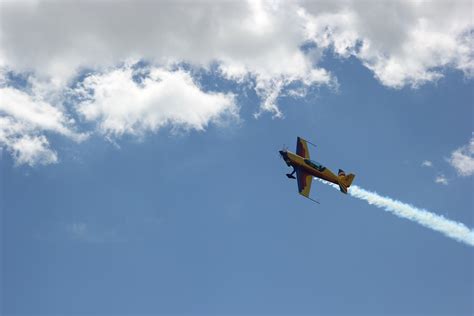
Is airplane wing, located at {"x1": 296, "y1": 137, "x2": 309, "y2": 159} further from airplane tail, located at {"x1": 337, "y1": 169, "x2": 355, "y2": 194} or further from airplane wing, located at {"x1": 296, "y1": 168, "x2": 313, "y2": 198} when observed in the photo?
airplane tail, located at {"x1": 337, "y1": 169, "x2": 355, "y2": 194}

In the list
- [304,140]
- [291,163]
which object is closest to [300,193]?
[291,163]

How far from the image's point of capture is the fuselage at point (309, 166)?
8412 centimetres

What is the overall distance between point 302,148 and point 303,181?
23.1ft

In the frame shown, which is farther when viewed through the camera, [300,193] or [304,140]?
[304,140]

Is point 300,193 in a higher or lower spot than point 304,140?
lower

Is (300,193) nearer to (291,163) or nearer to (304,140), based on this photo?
(291,163)

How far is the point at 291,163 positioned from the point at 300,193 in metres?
5.20

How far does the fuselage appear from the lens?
84.1 m

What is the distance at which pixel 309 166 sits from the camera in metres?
84.8

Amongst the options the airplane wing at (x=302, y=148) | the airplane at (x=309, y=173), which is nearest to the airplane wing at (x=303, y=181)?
the airplane at (x=309, y=173)

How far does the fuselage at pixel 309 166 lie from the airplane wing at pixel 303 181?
626 millimetres

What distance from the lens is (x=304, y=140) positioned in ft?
291

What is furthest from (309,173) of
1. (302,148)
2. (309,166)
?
(302,148)

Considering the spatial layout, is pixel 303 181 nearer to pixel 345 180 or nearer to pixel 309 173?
pixel 309 173
